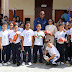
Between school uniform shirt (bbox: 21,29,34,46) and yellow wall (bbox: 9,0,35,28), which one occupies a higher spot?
yellow wall (bbox: 9,0,35,28)

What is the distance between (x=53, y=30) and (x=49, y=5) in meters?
5.33

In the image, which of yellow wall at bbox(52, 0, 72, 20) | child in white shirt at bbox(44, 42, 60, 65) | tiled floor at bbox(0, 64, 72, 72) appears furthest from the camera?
yellow wall at bbox(52, 0, 72, 20)

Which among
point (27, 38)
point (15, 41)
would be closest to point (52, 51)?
point (27, 38)

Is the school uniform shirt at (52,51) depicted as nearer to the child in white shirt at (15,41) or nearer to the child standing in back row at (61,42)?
the child standing in back row at (61,42)

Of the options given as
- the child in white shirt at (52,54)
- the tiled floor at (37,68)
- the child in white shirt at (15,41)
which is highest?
the child in white shirt at (15,41)

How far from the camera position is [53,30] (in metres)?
5.22

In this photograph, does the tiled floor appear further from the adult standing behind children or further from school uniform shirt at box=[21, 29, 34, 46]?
the adult standing behind children

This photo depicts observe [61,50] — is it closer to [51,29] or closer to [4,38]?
[51,29]

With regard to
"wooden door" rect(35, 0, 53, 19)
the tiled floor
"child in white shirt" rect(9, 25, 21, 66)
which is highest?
"wooden door" rect(35, 0, 53, 19)

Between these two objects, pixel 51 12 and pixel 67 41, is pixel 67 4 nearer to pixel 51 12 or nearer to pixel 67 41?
pixel 51 12

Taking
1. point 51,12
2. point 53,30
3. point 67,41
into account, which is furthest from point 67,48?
point 51,12

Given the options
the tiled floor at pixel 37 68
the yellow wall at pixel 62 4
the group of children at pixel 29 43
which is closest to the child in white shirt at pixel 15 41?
the group of children at pixel 29 43

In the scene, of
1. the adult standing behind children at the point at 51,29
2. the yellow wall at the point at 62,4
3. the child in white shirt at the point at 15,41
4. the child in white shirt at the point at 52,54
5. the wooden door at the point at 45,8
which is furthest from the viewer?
the wooden door at the point at 45,8

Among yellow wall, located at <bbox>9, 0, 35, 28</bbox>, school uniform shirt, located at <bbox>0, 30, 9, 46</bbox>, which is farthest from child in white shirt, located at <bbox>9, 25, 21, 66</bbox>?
yellow wall, located at <bbox>9, 0, 35, 28</bbox>
